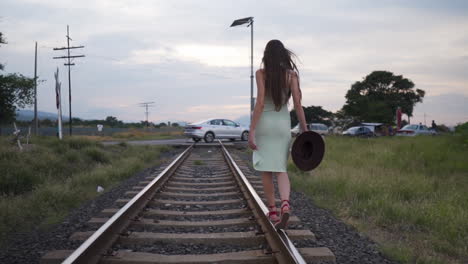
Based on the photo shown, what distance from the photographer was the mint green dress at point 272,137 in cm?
Result: 384

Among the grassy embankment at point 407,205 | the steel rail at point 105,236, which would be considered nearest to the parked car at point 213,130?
the grassy embankment at point 407,205

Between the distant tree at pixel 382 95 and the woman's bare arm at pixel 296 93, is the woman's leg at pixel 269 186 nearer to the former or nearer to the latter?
the woman's bare arm at pixel 296 93

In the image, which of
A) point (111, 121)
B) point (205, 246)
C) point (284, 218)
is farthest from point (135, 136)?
point (111, 121)

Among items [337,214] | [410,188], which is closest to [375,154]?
[410,188]

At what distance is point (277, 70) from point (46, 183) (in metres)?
6.12

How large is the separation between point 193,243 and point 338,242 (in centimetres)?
143

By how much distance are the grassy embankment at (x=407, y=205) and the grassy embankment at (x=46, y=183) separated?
12.6 ft

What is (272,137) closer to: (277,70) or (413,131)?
(277,70)

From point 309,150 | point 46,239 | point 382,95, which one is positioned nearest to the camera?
point 309,150

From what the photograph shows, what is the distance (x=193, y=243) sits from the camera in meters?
3.87

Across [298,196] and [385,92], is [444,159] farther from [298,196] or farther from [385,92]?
[385,92]

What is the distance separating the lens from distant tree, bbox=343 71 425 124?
60888mm

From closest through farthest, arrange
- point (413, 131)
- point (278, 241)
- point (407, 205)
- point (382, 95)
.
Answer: point (278, 241) → point (407, 205) → point (413, 131) → point (382, 95)

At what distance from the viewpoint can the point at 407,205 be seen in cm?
588
